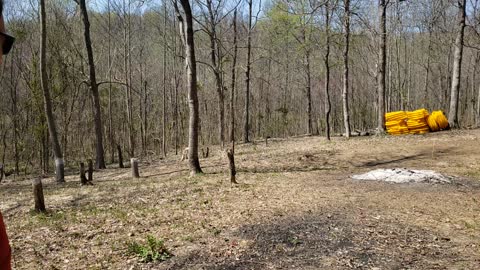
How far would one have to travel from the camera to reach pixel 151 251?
530 cm

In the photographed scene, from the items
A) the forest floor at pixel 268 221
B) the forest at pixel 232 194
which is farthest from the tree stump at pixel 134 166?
the forest floor at pixel 268 221

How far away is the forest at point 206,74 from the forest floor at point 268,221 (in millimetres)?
5573

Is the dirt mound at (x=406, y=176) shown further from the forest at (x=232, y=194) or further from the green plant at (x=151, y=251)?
the green plant at (x=151, y=251)

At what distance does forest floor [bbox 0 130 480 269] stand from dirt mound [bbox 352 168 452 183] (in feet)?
0.94

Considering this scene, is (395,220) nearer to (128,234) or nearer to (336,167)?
(128,234)

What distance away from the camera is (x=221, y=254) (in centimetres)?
524

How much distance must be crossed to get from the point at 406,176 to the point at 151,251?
21.0 ft

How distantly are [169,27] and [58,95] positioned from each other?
36.5ft

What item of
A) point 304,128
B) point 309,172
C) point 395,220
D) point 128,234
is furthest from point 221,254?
point 304,128

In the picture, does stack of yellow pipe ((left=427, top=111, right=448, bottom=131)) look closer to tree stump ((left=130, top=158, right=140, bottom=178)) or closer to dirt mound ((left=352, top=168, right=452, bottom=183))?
dirt mound ((left=352, top=168, right=452, bottom=183))

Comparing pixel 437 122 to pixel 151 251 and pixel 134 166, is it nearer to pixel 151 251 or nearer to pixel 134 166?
pixel 134 166

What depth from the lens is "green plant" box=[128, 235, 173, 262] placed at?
5.20m

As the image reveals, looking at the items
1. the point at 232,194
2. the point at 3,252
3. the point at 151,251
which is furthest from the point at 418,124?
the point at 3,252

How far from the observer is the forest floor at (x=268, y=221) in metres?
5.08
